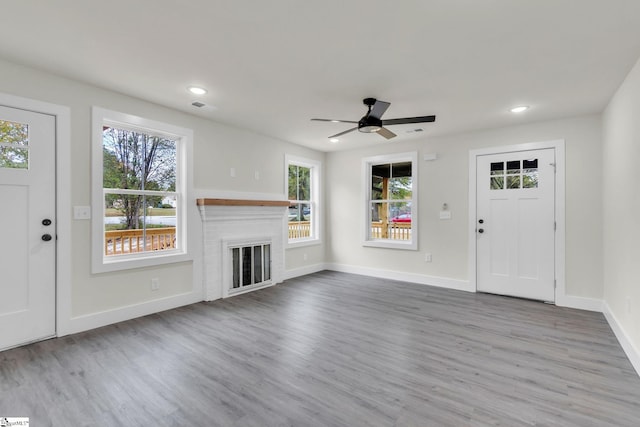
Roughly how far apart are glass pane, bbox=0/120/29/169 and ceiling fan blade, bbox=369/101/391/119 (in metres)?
3.15

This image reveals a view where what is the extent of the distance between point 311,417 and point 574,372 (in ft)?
6.60

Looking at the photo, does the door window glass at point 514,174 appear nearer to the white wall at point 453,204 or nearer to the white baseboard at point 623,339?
the white wall at point 453,204

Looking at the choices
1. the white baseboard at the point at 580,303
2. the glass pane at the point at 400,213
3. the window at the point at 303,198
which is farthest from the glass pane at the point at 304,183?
the white baseboard at the point at 580,303

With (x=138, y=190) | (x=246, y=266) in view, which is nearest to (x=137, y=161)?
(x=138, y=190)

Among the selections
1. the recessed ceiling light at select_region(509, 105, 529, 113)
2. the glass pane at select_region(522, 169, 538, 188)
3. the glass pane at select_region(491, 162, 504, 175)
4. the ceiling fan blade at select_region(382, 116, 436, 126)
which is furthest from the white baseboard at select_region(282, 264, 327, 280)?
the recessed ceiling light at select_region(509, 105, 529, 113)

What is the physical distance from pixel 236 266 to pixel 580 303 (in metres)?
4.50

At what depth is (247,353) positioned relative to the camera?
2.59m

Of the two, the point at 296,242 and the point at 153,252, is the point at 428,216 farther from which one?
the point at 153,252

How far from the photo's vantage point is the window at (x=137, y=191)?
3.15 meters

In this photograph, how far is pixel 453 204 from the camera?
15.8 feet

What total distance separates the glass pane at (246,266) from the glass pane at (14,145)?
2.58 meters

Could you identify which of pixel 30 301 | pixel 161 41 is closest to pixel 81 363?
pixel 30 301

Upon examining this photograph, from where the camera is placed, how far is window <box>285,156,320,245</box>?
18.6 ft

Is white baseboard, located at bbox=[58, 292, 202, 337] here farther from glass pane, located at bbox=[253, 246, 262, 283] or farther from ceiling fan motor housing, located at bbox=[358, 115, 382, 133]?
ceiling fan motor housing, located at bbox=[358, 115, 382, 133]
